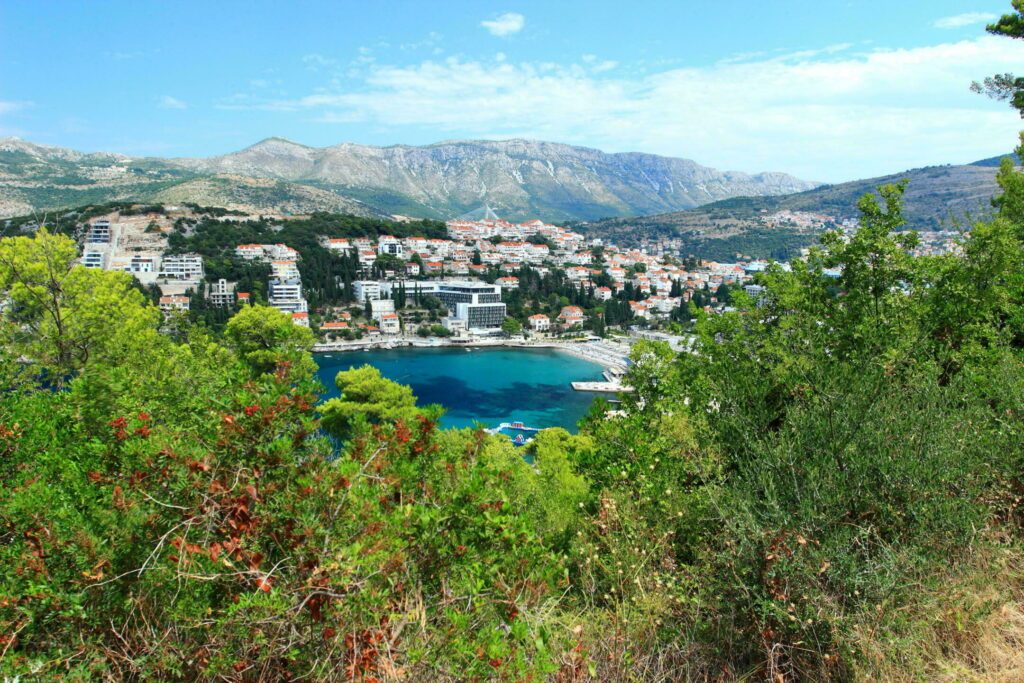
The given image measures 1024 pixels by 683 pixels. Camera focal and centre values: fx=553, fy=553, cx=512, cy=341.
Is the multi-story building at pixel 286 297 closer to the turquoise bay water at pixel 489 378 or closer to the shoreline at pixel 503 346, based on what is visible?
the shoreline at pixel 503 346

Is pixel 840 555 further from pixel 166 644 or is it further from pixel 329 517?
pixel 166 644

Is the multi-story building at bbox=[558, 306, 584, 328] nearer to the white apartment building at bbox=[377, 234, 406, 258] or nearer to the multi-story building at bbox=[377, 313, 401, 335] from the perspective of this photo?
the multi-story building at bbox=[377, 313, 401, 335]

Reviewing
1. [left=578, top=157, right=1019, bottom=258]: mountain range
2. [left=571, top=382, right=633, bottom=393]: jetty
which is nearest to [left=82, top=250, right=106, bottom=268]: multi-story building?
[left=571, top=382, right=633, bottom=393]: jetty

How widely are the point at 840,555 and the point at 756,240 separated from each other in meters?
99.8

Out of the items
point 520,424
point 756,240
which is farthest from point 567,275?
point 756,240

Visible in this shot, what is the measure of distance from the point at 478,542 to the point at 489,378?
32124 mm

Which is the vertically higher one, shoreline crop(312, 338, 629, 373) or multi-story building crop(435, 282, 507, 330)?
multi-story building crop(435, 282, 507, 330)

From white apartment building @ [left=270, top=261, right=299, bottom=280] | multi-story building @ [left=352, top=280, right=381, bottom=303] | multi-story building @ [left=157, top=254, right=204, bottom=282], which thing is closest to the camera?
multi-story building @ [left=157, top=254, right=204, bottom=282]

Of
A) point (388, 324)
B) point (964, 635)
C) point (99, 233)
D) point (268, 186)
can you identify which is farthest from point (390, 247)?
point (964, 635)

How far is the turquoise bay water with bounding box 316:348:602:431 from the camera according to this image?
87.7ft

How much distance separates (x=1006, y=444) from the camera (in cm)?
252

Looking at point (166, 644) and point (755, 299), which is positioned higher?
point (755, 299)

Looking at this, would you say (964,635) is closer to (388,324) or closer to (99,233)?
(388,324)

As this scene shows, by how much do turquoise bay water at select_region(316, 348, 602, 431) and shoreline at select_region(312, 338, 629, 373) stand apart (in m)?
0.68
